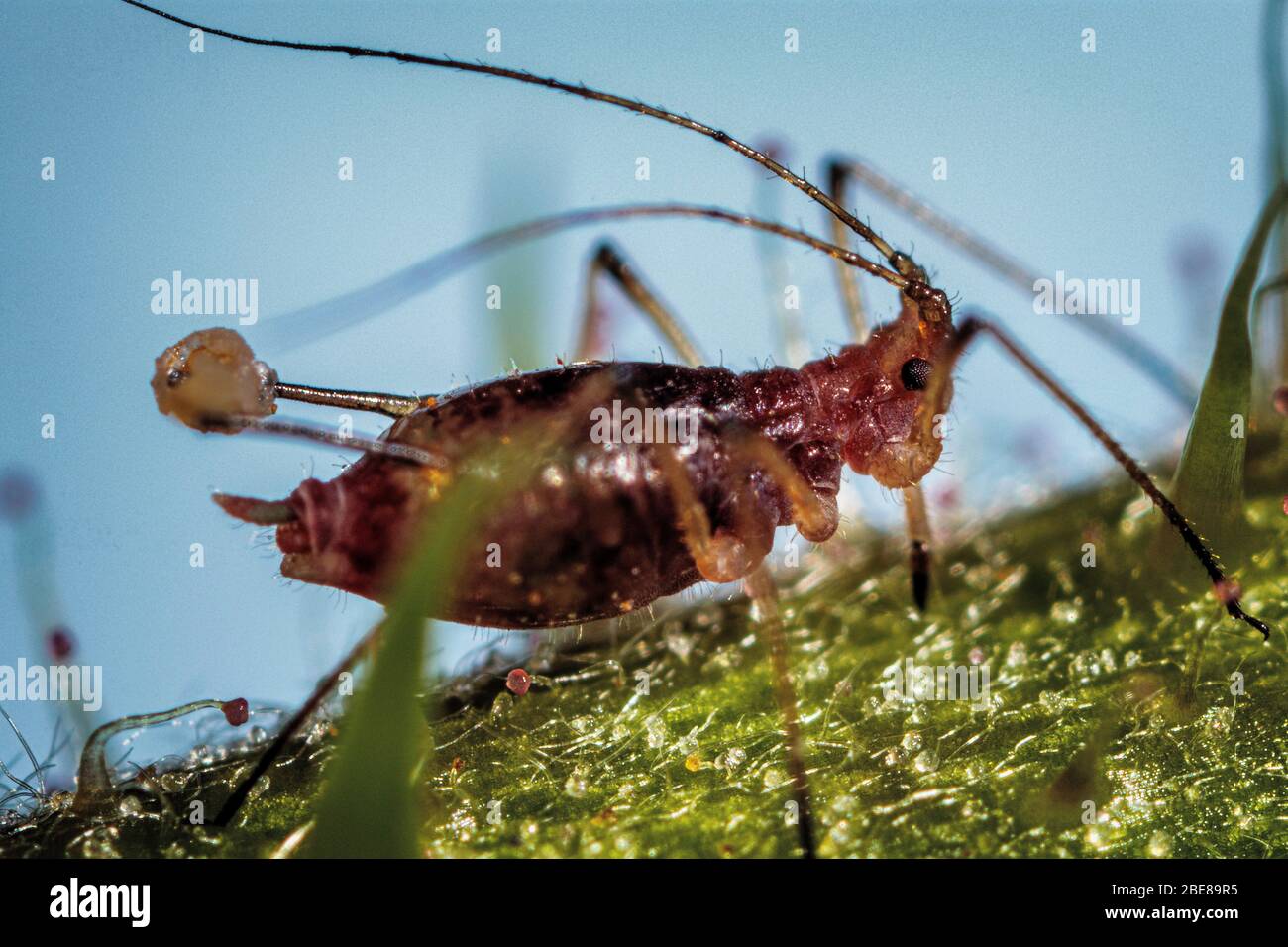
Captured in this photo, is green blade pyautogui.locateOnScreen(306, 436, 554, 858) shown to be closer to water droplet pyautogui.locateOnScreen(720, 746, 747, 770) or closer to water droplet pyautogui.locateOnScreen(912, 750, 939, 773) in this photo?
water droplet pyautogui.locateOnScreen(720, 746, 747, 770)

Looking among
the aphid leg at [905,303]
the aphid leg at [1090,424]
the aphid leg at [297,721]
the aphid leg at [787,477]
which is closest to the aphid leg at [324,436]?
the aphid leg at [297,721]

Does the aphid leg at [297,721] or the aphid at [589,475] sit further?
the aphid at [589,475]

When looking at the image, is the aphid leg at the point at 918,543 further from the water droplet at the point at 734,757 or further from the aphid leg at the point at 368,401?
the aphid leg at the point at 368,401

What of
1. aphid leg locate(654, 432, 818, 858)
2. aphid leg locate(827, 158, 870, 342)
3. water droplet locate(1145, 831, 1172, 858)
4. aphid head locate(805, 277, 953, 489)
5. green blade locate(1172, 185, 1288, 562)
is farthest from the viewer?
aphid leg locate(827, 158, 870, 342)

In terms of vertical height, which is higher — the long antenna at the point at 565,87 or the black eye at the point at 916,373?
the long antenna at the point at 565,87

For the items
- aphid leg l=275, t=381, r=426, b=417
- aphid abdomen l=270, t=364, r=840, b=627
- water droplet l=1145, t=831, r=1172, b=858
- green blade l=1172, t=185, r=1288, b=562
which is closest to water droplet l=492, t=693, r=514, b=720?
aphid abdomen l=270, t=364, r=840, b=627
